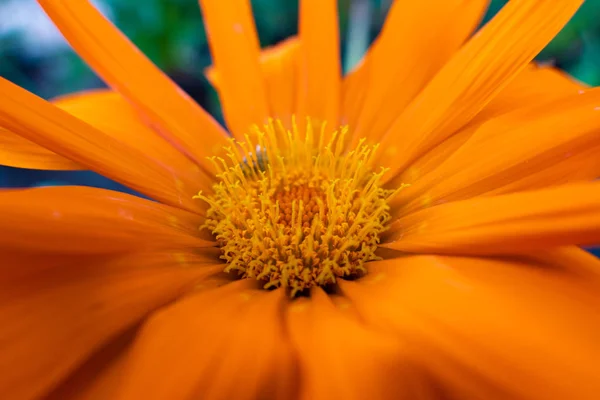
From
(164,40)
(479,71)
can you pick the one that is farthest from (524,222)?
(164,40)

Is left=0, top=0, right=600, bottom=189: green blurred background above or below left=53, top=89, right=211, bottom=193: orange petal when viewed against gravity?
above

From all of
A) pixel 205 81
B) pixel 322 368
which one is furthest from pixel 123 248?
pixel 205 81

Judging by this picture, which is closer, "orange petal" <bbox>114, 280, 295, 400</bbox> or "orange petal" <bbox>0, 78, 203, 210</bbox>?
"orange petal" <bbox>114, 280, 295, 400</bbox>

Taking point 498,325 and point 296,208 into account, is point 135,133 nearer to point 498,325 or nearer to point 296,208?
point 296,208

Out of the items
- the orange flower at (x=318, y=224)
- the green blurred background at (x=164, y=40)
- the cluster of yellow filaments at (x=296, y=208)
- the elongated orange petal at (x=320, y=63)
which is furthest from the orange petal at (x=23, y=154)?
the green blurred background at (x=164, y=40)

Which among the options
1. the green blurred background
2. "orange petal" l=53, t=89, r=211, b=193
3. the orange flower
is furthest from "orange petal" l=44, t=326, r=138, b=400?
the green blurred background

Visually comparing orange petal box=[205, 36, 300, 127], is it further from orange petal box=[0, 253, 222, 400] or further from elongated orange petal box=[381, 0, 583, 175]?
orange petal box=[0, 253, 222, 400]

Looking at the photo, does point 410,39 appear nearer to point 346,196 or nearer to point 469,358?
point 346,196
